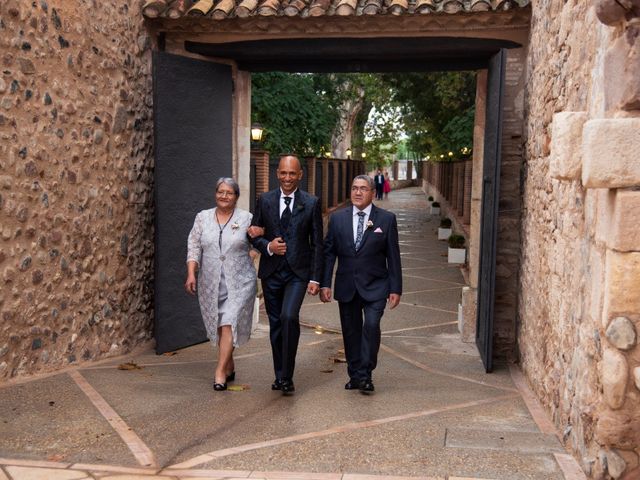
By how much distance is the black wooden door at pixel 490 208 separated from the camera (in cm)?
698

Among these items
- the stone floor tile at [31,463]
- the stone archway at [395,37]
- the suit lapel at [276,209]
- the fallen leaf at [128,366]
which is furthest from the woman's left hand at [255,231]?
the stone archway at [395,37]

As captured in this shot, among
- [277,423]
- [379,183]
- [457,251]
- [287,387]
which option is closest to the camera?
[277,423]

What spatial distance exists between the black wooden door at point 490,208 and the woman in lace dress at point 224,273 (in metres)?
2.25

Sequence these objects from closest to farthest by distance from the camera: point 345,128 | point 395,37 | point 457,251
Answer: point 395,37
point 457,251
point 345,128

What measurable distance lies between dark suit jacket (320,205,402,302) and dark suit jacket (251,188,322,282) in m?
0.13

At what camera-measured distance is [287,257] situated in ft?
20.2

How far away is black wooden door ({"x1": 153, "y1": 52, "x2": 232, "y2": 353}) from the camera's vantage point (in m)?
7.61

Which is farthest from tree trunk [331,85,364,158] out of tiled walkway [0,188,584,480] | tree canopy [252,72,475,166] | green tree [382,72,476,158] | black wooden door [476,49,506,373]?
tiled walkway [0,188,584,480]

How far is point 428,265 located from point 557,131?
10999mm

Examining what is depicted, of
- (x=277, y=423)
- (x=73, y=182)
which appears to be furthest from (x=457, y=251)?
(x=277, y=423)

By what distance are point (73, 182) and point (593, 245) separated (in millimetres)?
4461

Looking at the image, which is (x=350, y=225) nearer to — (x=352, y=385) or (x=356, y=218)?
(x=356, y=218)

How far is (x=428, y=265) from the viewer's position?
49.9 feet

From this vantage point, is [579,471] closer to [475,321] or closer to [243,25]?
[475,321]
